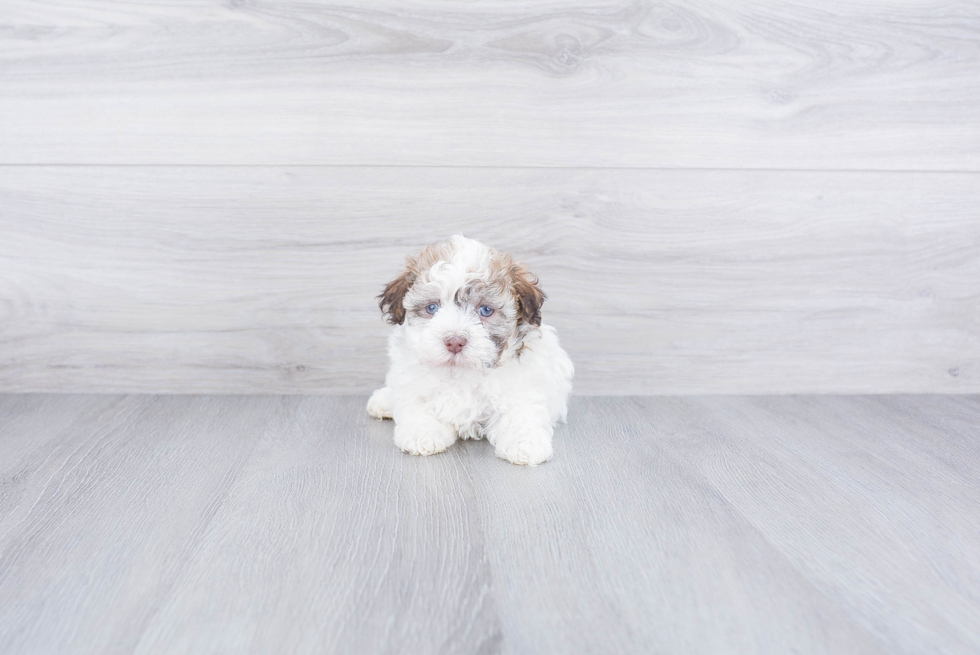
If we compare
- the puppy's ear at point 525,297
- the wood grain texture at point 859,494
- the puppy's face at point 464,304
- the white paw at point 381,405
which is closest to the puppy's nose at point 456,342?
the puppy's face at point 464,304

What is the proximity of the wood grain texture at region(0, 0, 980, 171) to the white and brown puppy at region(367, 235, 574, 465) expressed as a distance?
0.52 meters

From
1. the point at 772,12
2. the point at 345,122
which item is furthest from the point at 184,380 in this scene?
the point at 772,12

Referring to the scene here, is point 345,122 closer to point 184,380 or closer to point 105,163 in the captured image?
point 105,163

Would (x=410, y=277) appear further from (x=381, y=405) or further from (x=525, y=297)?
(x=381, y=405)

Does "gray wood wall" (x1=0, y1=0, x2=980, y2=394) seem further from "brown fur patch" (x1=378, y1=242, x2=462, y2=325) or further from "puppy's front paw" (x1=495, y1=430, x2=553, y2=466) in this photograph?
"puppy's front paw" (x1=495, y1=430, x2=553, y2=466)

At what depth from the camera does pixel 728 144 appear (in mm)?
1965

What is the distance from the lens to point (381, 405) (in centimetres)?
181

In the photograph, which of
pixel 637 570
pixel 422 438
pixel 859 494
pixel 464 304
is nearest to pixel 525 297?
pixel 464 304

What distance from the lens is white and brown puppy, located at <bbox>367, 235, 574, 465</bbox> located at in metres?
1.49

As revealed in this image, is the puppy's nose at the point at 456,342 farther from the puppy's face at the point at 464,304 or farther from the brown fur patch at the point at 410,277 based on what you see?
the brown fur patch at the point at 410,277

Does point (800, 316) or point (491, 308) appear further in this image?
point (800, 316)

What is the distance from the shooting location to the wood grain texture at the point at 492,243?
76.2 inches

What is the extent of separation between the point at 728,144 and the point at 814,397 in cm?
82

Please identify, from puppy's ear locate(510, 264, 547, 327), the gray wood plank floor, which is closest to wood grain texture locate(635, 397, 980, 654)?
the gray wood plank floor
